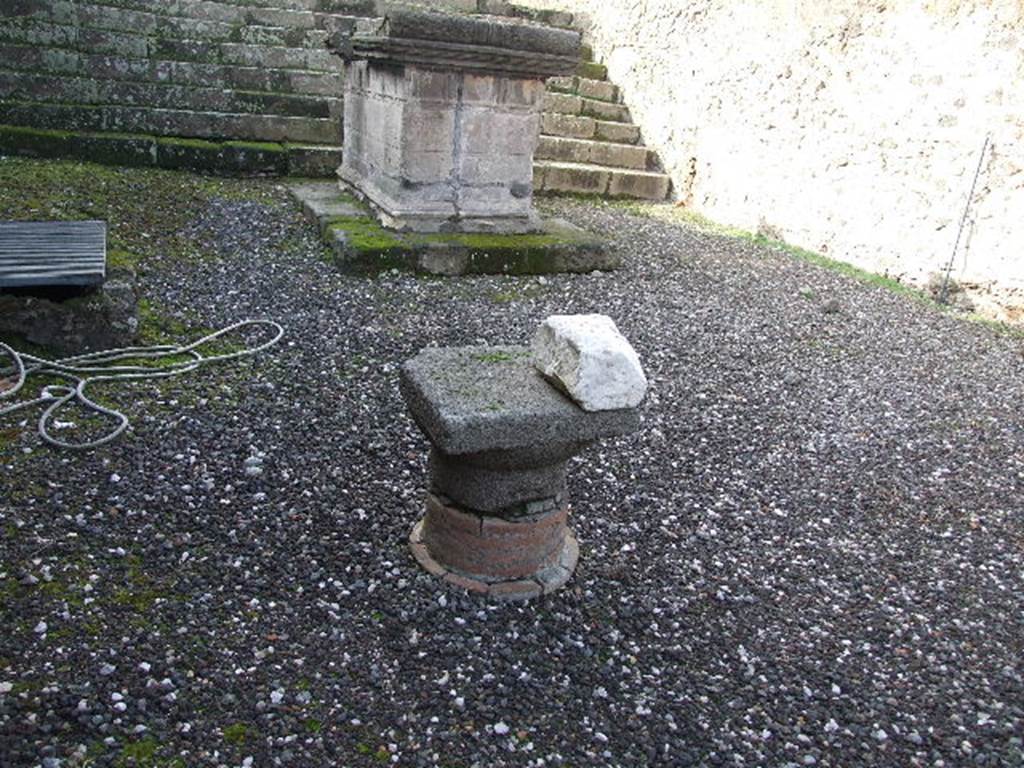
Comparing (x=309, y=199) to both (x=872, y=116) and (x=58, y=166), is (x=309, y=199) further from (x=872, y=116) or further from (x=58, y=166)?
(x=872, y=116)

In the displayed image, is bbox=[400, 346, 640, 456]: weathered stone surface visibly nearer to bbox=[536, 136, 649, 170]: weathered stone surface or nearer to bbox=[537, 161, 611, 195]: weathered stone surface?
bbox=[537, 161, 611, 195]: weathered stone surface

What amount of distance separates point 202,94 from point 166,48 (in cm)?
A: 81

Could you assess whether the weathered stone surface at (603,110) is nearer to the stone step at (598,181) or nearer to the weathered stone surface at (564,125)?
the weathered stone surface at (564,125)

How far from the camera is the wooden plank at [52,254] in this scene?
3.92 meters

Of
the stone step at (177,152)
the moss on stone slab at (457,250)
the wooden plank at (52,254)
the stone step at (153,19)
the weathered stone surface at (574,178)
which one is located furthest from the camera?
the weathered stone surface at (574,178)

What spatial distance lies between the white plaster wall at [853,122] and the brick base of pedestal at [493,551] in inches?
211

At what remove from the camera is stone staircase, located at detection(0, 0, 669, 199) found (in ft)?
26.2

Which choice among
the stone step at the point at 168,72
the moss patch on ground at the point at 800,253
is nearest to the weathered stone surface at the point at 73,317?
the stone step at the point at 168,72

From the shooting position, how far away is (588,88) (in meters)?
10.6

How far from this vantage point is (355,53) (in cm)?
662

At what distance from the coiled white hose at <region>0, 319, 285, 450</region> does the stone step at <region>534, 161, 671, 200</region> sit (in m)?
5.30

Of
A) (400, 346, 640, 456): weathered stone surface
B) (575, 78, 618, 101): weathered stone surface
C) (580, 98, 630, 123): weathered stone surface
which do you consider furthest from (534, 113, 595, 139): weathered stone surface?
(400, 346, 640, 456): weathered stone surface

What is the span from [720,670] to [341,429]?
6.43 feet

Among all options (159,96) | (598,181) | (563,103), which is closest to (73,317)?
(159,96)
